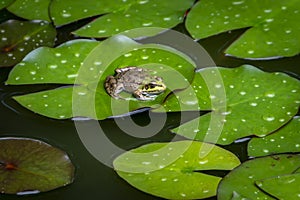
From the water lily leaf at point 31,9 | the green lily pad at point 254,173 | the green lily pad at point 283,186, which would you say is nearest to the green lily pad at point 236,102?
the green lily pad at point 254,173

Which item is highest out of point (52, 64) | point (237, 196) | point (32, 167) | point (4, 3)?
point (4, 3)

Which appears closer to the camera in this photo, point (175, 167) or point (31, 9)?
point (175, 167)

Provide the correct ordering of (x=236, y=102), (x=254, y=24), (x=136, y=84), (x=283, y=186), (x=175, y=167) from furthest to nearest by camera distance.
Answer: (x=254, y=24) → (x=136, y=84) → (x=236, y=102) → (x=175, y=167) → (x=283, y=186)

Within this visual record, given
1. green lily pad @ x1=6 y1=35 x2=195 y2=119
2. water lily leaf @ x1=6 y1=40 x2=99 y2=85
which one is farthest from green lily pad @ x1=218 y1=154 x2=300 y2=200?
water lily leaf @ x1=6 y1=40 x2=99 y2=85

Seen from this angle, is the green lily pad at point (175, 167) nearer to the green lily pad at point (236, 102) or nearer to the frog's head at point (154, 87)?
the green lily pad at point (236, 102)

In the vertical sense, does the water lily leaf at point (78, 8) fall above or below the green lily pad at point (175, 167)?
above

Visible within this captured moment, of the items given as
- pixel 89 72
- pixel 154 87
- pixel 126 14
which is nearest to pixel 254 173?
pixel 154 87

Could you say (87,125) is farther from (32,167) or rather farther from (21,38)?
(21,38)
